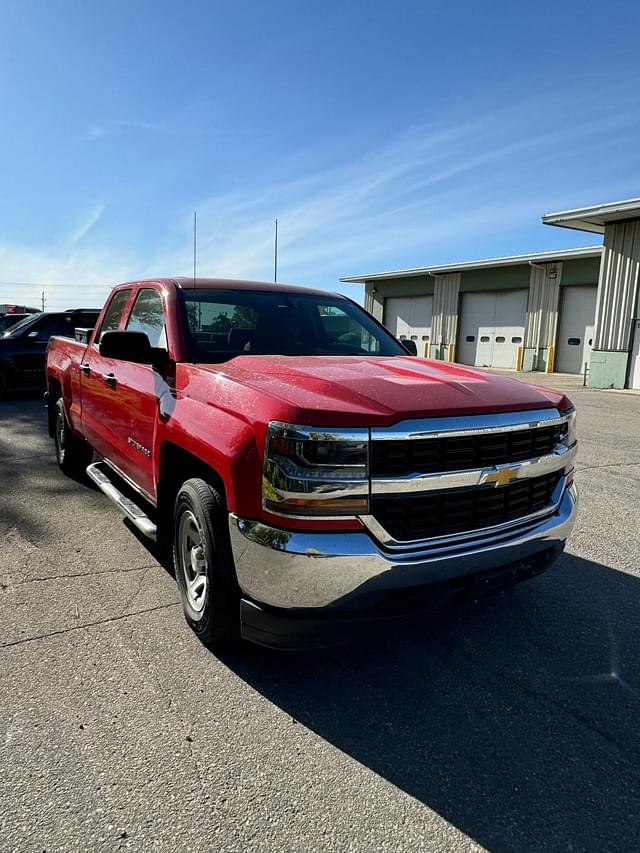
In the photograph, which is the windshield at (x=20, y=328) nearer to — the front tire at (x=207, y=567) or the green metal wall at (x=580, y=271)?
the front tire at (x=207, y=567)

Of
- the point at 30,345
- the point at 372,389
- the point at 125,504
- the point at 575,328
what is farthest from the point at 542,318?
the point at 372,389

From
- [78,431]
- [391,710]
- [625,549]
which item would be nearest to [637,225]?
[625,549]

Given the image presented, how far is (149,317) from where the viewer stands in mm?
3971

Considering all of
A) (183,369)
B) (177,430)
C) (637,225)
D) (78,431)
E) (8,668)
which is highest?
(637,225)

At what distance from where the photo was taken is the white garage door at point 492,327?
25.5m

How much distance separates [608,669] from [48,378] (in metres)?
6.08

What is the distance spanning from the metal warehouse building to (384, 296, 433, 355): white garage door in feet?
0.17

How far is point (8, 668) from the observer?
275 cm

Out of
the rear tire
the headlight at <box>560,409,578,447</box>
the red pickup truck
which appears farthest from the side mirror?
the rear tire

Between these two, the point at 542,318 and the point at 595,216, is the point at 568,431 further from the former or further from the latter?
the point at 542,318

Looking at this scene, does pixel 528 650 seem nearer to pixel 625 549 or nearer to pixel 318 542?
pixel 318 542

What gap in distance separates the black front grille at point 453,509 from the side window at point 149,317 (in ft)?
6.07

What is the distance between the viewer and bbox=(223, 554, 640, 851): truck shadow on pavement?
2020mm

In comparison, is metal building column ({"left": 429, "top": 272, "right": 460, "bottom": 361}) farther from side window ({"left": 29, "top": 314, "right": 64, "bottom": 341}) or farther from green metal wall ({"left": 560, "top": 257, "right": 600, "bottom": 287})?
side window ({"left": 29, "top": 314, "right": 64, "bottom": 341})
